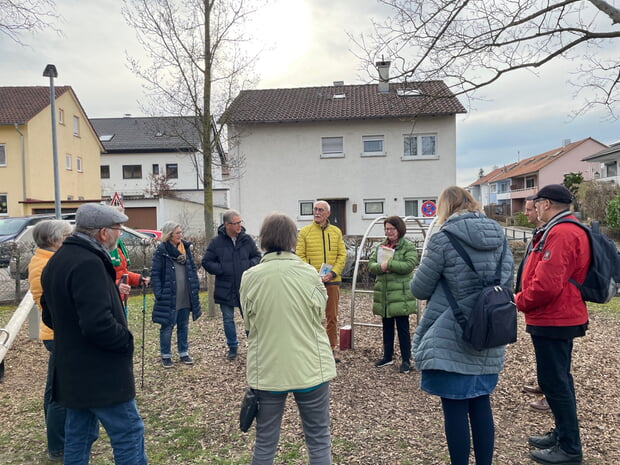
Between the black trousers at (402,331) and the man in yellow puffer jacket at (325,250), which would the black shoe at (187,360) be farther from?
the black trousers at (402,331)

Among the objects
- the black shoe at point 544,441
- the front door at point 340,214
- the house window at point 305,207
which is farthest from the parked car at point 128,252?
the front door at point 340,214

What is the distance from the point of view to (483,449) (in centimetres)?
285

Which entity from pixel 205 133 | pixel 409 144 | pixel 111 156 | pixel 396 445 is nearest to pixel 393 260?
pixel 396 445

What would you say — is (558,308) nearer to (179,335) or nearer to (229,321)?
(229,321)

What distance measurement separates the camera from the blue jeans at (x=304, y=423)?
2.72 meters

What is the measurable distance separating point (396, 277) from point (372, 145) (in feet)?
60.2

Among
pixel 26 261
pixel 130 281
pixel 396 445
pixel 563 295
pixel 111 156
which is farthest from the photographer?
pixel 111 156

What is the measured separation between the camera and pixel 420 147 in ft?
73.6

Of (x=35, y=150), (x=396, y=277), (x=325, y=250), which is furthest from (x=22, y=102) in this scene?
(x=396, y=277)

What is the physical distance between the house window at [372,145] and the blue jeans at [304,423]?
67.7 ft

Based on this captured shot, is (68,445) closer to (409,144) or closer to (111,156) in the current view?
(409,144)

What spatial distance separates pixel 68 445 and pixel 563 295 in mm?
3175

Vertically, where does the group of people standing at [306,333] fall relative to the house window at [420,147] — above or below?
below

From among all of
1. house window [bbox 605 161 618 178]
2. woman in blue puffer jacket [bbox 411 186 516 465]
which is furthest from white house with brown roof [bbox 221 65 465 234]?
house window [bbox 605 161 618 178]
